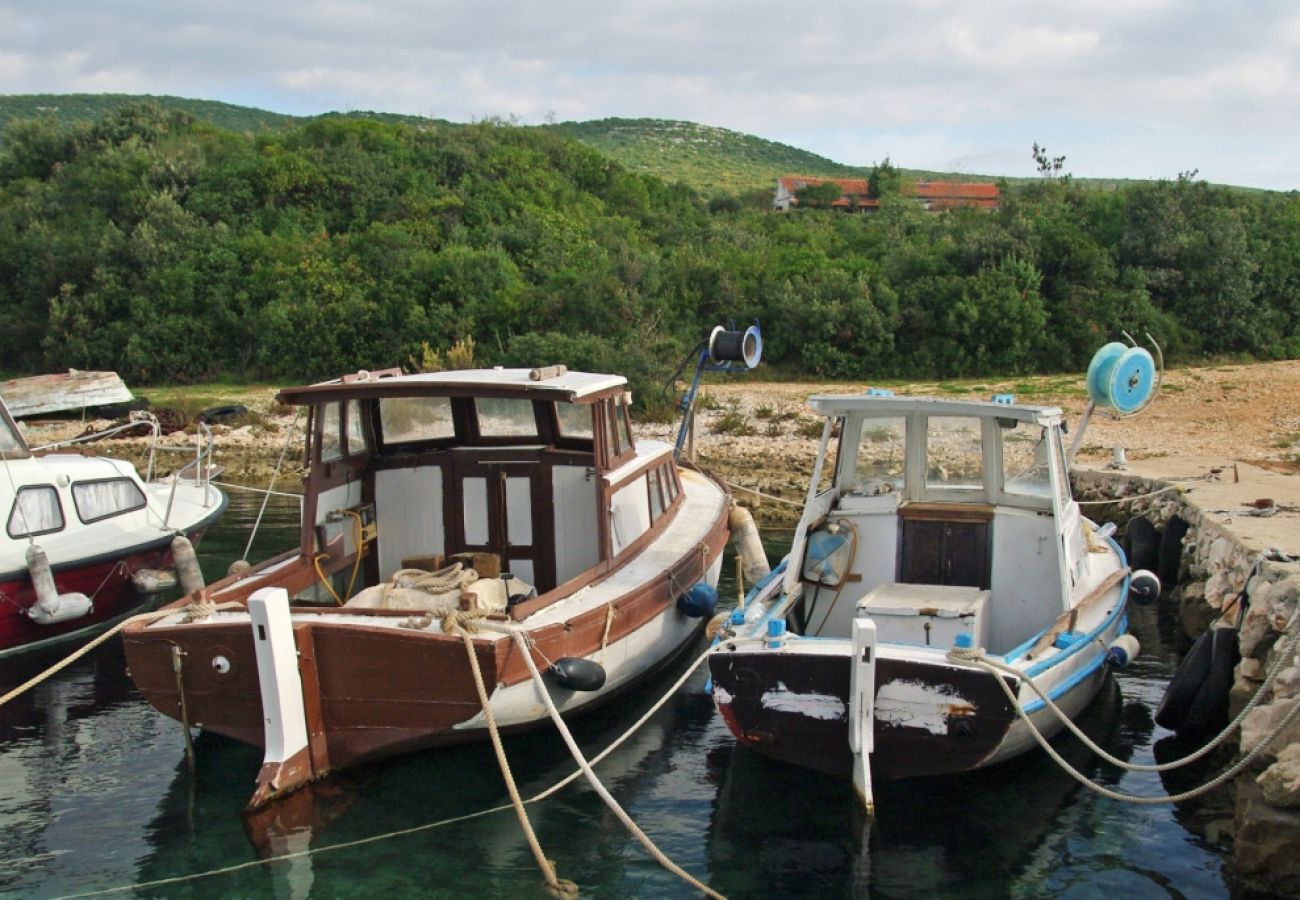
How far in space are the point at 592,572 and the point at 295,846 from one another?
134 inches

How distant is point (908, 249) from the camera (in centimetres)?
3403

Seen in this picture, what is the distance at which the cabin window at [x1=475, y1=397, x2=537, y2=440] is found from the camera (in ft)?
36.5

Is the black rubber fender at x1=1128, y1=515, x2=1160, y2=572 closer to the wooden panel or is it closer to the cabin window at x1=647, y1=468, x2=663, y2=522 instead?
the wooden panel

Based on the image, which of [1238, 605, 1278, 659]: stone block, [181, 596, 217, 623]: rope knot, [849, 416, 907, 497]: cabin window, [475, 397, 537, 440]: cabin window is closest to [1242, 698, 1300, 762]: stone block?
[1238, 605, 1278, 659]: stone block

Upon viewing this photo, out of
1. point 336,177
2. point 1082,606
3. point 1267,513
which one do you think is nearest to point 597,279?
point 336,177

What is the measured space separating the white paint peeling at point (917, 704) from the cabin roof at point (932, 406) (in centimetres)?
274

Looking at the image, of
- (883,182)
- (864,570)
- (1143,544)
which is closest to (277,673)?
(864,570)

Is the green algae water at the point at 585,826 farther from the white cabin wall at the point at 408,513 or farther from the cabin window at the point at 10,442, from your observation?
the cabin window at the point at 10,442

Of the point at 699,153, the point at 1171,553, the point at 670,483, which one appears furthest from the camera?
the point at 699,153

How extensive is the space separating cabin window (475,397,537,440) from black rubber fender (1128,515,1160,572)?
790 centimetres

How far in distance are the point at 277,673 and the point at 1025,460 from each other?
635cm

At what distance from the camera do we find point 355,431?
35.7 feet

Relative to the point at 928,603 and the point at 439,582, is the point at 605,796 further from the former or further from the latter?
the point at 928,603

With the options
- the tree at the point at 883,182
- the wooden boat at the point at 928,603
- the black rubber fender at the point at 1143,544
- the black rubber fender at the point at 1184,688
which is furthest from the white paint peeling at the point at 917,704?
the tree at the point at 883,182
